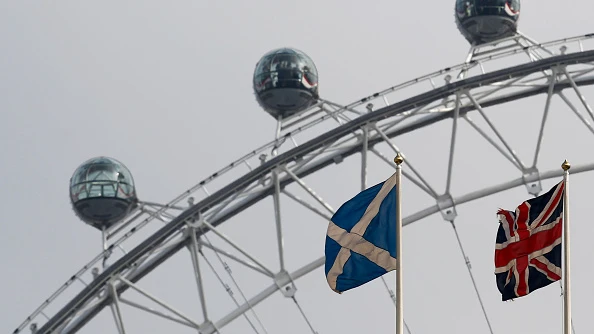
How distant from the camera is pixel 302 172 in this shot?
171 feet

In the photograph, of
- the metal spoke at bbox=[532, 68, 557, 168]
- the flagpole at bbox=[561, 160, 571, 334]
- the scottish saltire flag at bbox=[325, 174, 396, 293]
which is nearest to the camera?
the flagpole at bbox=[561, 160, 571, 334]

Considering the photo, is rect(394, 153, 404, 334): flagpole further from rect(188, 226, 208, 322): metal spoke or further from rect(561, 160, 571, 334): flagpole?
rect(188, 226, 208, 322): metal spoke

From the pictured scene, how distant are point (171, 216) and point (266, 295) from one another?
352cm

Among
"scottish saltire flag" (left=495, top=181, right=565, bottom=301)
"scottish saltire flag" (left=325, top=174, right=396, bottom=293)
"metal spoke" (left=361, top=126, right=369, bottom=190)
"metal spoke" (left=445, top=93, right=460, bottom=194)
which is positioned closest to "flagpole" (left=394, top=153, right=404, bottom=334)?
"scottish saltire flag" (left=325, top=174, right=396, bottom=293)

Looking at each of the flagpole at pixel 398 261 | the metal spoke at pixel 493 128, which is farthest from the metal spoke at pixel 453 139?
the flagpole at pixel 398 261

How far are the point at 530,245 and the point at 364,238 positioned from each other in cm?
289

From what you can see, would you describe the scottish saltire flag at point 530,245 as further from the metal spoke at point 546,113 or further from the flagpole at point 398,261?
the metal spoke at point 546,113

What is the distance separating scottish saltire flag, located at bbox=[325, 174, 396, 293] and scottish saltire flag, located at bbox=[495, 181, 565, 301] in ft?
6.42

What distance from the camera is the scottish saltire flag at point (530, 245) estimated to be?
38156 millimetres

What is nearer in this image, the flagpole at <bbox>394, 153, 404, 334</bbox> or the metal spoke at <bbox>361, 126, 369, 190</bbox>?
the flagpole at <bbox>394, 153, 404, 334</bbox>

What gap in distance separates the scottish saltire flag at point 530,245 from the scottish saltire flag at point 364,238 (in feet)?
6.42

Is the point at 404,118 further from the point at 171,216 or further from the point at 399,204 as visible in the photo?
the point at 399,204

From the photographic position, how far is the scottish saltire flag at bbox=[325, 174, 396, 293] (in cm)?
3872

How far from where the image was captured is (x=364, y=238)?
3891 cm
